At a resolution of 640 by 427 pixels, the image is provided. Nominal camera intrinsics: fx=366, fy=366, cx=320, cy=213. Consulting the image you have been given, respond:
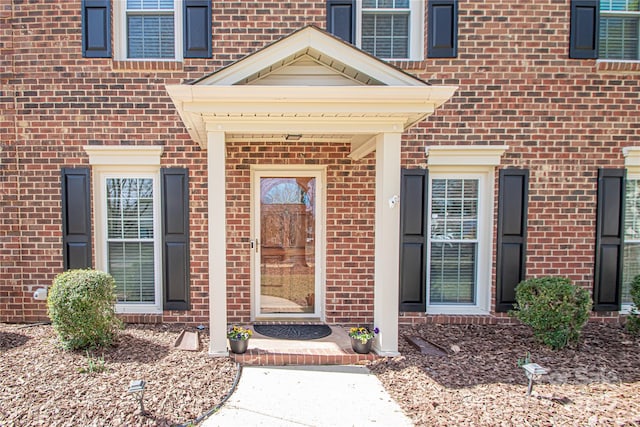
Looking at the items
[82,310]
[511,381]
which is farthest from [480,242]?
[82,310]

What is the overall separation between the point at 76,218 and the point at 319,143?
348 cm

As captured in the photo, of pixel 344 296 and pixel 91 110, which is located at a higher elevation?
pixel 91 110

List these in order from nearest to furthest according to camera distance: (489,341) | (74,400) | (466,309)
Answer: (74,400), (489,341), (466,309)

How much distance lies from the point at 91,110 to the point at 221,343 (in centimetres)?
359

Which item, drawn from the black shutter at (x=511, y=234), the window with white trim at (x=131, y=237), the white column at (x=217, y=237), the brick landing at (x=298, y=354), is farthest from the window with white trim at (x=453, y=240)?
the window with white trim at (x=131, y=237)

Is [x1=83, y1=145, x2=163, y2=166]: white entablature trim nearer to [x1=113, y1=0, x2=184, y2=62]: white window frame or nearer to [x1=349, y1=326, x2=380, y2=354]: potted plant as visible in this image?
[x1=113, y1=0, x2=184, y2=62]: white window frame

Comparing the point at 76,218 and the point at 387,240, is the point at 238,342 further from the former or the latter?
the point at 76,218

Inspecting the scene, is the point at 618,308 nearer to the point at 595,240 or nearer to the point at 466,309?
the point at 595,240

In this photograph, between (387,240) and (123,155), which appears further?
(123,155)

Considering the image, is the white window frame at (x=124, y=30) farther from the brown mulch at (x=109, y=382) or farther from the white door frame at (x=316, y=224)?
the brown mulch at (x=109, y=382)

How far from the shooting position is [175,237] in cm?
502

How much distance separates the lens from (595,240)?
5148mm

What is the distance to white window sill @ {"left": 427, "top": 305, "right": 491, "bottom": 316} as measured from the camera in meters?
5.26

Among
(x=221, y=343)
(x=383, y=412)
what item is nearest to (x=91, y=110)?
(x=221, y=343)
